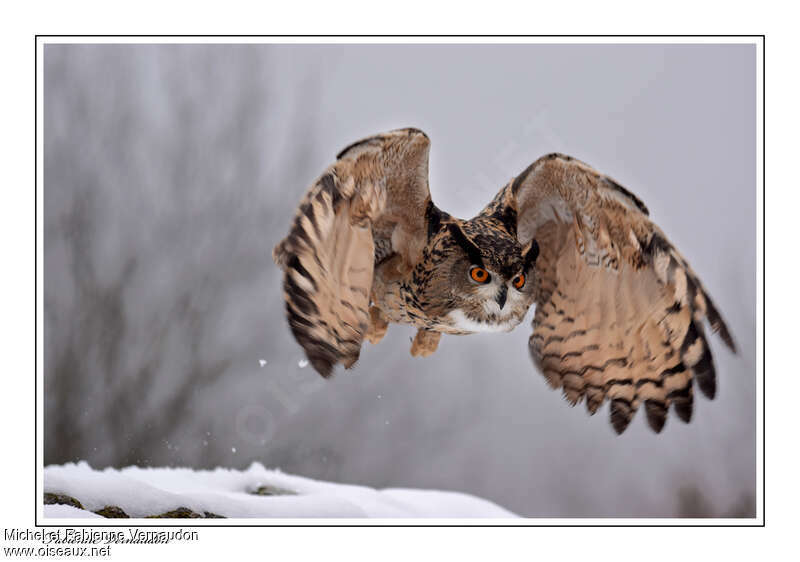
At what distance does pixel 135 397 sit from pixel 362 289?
96.6 inches

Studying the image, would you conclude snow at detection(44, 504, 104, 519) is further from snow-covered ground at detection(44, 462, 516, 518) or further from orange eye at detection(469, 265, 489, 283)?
orange eye at detection(469, 265, 489, 283)

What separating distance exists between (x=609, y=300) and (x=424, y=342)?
564mm

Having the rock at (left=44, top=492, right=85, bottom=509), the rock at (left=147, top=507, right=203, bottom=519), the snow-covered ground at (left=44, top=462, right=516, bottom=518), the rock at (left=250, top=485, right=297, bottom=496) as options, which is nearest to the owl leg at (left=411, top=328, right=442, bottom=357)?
the snow-covered ground at (left=44, top=462, right=516, bottom=518)

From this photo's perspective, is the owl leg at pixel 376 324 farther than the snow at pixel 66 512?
No

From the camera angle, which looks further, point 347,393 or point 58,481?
point 347,393

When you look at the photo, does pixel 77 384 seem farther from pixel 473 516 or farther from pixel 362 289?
pixel 362 289

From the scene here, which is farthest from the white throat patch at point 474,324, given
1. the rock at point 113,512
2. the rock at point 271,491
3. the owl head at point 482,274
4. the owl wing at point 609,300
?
the rock at point 271,491

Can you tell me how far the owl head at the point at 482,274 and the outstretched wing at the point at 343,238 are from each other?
13 centimetres

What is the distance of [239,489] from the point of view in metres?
2.72

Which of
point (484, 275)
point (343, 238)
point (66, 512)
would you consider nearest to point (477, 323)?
point (484, 275)

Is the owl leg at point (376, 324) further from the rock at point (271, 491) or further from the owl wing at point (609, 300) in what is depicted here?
the rock at point (271, 491)

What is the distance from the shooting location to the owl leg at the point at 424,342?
189 cm

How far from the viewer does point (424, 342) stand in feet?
6.31
